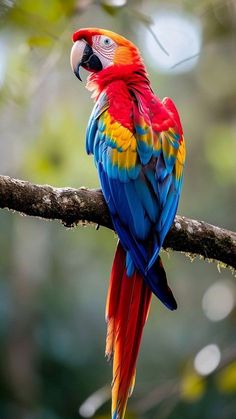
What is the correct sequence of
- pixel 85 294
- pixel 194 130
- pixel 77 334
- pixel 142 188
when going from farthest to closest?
1. pixel 194 130
2. pixel 85 294
3. pixel 77 334
4. pixel 142 188

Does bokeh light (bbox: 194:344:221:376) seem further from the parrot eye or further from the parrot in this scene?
the parrot eye

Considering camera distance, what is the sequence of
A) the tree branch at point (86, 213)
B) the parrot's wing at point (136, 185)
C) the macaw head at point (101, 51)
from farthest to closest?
the macaw head at point (101, 51) < the parrot's wing at point (136, 185) < the tree branch at point (86, 213)

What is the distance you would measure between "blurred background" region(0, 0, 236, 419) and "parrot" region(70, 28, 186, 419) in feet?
3.47

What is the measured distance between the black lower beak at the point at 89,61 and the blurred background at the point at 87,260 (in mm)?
585

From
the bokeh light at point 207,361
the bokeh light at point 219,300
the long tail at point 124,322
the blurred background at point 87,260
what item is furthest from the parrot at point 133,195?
the bokeh light at point 219,300

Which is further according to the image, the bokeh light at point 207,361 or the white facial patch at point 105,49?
the white facial patch at point 105,49

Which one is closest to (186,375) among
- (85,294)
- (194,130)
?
(85,294)

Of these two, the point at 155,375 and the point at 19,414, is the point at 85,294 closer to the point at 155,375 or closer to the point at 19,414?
the point at 155,375

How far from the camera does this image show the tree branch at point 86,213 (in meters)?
1.90

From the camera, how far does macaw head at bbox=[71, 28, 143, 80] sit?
2.76 meters

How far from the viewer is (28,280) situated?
17.5 feet

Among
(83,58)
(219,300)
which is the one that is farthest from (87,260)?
(83,58)

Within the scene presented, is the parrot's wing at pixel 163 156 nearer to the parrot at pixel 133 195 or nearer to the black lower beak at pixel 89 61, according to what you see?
the parrot at pixel 133 195

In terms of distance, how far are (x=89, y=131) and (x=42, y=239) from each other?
323 centimetres
